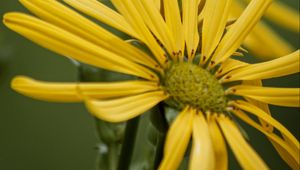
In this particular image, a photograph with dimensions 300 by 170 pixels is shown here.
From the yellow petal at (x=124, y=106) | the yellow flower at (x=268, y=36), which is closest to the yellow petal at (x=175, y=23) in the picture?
the yellow petal at (x=124, y=106)

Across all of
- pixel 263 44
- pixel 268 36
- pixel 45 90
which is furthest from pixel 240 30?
pixel 268 36

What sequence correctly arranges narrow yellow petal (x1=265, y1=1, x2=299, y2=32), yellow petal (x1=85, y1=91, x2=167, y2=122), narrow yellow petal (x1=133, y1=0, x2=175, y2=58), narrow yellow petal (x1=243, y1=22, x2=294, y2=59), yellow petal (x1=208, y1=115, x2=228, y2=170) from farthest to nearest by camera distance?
1. narrow yellow petal (x1=265, y1=1, x2=299, y2=32)
2. narrow yellow petal (x1=243, y1=22, x2=294, y2=59)
3. narrow yellow petal (x1=133, y1=0, x2=175, y2=58)
4. yellow petal (x1=208, y1=115, x2=228, y2=170)
5. yellow petal (x1=85, y1=91, x2=167, y2=122)

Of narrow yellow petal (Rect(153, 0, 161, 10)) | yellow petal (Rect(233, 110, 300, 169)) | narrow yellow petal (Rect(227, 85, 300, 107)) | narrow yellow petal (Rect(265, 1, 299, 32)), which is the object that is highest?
narrow yellow petal (Rect(265, 1, 299, 32))

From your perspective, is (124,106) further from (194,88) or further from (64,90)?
(194,88)

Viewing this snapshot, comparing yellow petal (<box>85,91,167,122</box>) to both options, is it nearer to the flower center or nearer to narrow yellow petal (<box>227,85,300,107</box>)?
the flower center

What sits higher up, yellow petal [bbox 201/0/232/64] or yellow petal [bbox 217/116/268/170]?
yellow petal [bbox 201/0/232/64]

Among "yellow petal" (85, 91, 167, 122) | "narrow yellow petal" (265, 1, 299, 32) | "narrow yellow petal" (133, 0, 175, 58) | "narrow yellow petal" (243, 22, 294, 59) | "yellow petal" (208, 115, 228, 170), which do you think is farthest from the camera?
"narrow yellow petal" (265, 1, 299, 32)

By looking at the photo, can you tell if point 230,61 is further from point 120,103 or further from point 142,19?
point 120,103

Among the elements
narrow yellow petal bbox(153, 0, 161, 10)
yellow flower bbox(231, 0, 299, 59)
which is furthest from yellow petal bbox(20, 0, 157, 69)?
yellow flower bbox(231, 0, 299, 59)
